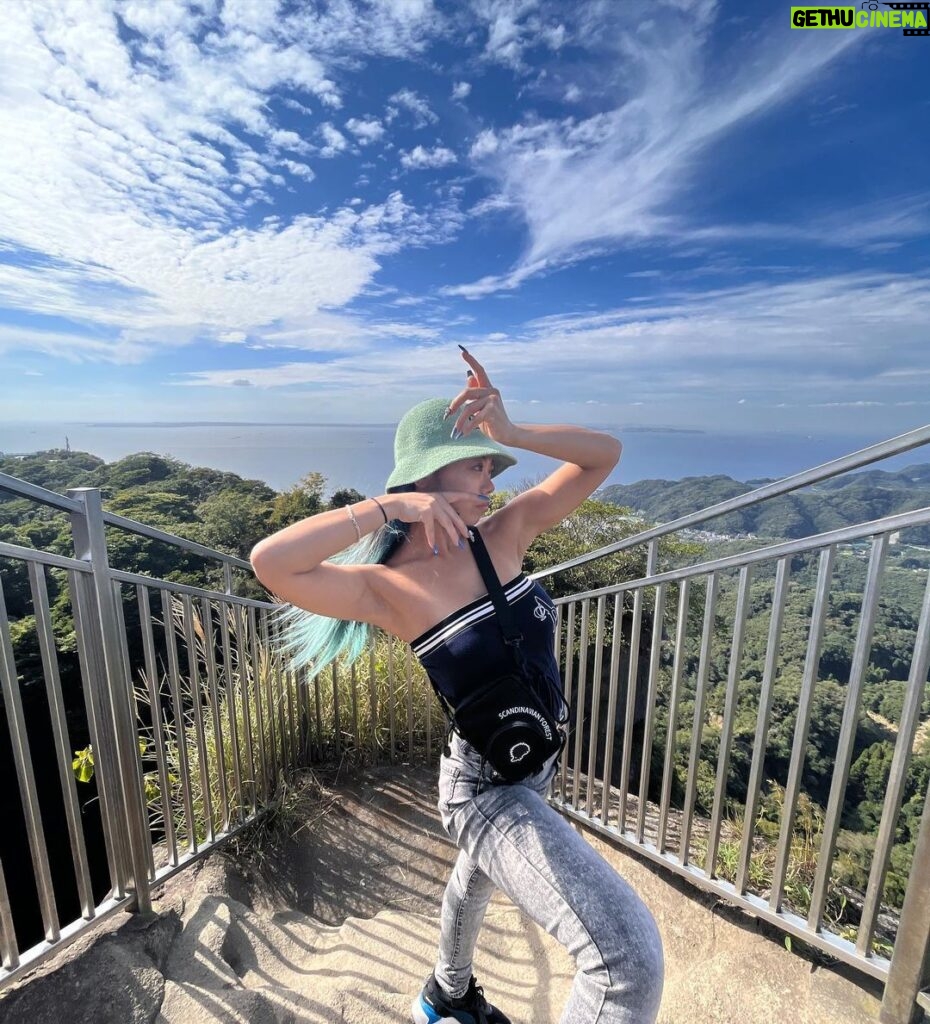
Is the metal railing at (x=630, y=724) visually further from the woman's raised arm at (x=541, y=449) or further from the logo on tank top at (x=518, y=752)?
the logo on tank top at (x=518, y=752)

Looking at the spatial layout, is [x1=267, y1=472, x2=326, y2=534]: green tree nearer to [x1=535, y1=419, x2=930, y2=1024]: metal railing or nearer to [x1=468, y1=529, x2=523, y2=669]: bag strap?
[x1=535, y1=419, x2=930, y2=1024]: metal railing

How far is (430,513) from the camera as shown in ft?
5.02

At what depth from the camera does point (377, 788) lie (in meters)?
3.29

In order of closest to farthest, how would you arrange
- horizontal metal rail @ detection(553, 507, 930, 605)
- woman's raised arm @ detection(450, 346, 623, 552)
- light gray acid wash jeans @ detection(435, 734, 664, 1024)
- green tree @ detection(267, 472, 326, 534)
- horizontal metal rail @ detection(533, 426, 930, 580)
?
light gray acid wash jeans @ detection(435, 734, 664, 1024), horizontal metal rail @ detection(533, 426, 930, 580), horizontal metal rail @ detection(553, 507, 930, 605), woman's raised arm @ detection(450, 346, 623, 552), green tree @ detection(267, 472, 326, 534)

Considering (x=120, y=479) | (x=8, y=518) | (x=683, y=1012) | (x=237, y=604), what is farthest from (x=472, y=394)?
(x=120, y=479)

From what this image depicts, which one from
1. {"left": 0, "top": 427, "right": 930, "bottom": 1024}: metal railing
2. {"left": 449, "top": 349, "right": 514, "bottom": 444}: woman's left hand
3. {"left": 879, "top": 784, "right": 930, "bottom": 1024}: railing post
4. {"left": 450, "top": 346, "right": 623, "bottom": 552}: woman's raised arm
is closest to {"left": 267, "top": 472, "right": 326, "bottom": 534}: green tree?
{"left": 0, "top": 427, "right": 930, "bottom": 1024}: metal railing

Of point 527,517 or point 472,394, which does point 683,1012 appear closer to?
point 527,517

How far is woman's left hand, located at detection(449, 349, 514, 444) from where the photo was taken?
1.66 meters

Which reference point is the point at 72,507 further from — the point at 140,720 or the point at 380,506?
the point at 140,720

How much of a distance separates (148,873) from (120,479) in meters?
11.7

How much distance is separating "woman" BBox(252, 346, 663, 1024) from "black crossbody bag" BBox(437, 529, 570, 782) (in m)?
0.04

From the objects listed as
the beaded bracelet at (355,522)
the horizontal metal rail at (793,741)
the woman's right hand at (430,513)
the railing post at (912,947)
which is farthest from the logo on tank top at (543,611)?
the railing post at (912,947)

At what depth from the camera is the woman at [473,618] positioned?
1257 mm

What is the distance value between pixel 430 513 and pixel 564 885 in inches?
34.2
